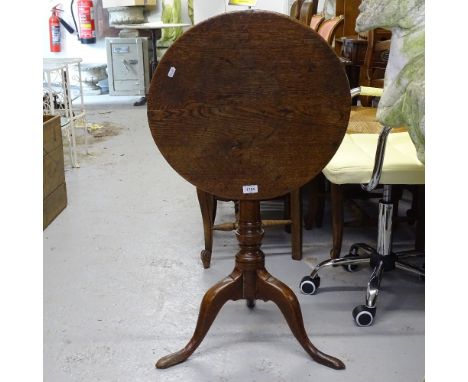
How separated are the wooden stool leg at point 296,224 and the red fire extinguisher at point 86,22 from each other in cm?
553

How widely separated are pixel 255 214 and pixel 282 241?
1.01 m

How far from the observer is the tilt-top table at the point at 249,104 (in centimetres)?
147

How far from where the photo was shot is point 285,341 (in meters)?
1.89

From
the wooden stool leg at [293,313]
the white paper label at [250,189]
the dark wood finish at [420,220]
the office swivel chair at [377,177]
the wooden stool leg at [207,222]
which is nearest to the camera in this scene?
the white paper label at [250,189]

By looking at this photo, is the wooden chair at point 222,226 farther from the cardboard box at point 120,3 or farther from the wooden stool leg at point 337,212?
the cardboard box at point 120,3

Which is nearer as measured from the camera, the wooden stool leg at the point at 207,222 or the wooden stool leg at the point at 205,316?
the wooden stool leg at the point at 205,316

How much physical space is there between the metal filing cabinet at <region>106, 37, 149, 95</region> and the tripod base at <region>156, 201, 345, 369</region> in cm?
505

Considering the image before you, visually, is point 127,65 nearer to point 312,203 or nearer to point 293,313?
point 312,203

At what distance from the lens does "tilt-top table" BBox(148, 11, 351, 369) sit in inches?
58.0

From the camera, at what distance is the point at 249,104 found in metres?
1.52

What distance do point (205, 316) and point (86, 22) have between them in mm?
6162

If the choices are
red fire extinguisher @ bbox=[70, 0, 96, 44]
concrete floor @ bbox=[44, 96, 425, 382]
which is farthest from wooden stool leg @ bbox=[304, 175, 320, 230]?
red fire extinguisher @ bbox=[70, 0, 96, 44]

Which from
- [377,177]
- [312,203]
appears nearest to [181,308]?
[377,177]

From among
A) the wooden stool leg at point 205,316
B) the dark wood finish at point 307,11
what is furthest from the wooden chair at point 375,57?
the wooden stool leg at point 205,316
